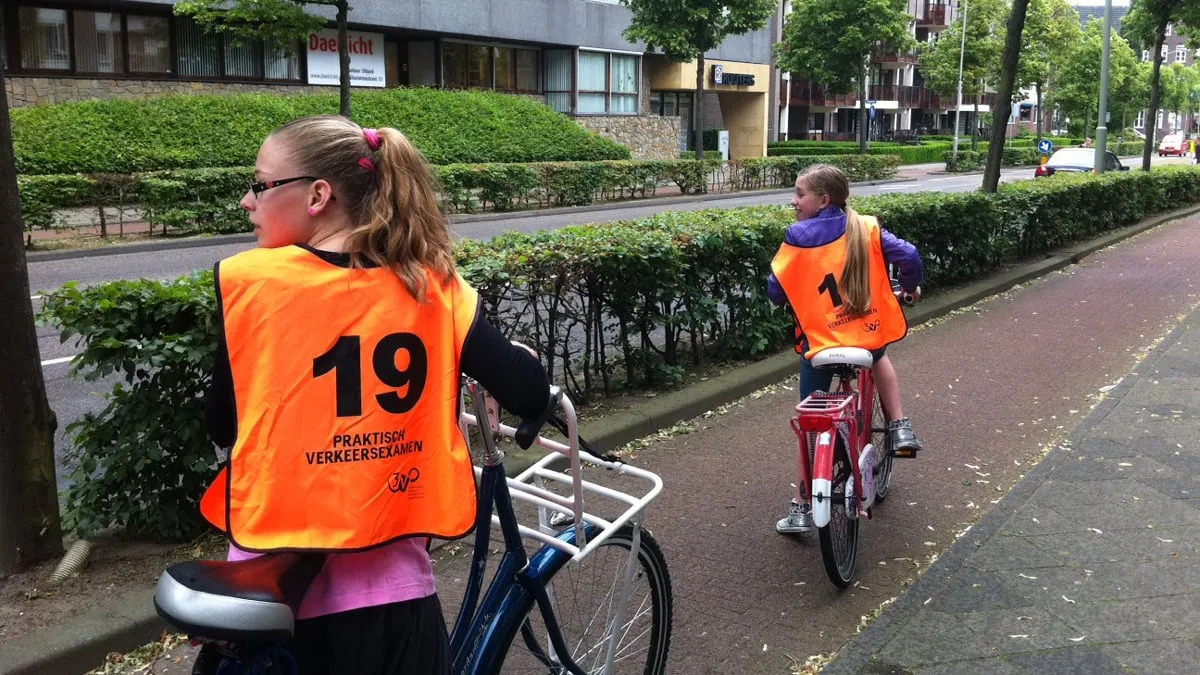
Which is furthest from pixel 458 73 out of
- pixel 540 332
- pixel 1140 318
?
pixel 540 332

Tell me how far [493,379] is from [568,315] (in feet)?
13.2

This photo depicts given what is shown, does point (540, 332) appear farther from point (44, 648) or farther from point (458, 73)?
point (458, 73)

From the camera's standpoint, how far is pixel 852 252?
4383 millimetres

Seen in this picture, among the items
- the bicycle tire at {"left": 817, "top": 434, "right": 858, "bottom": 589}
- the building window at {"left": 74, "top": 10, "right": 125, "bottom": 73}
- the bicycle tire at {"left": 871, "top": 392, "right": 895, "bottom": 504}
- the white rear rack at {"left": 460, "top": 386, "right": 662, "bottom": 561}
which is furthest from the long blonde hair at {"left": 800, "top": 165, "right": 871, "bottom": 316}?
the building window at {"left": 74, "top": 10, "right": 125, "bottom": 73}

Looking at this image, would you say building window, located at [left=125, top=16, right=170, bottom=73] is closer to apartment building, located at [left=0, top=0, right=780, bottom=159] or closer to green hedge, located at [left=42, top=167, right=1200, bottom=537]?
apartment building, located at [left=0, top=0, right=780, bottom=159]

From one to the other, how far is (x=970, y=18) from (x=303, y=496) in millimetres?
58711

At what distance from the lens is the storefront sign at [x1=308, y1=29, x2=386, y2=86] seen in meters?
29.5

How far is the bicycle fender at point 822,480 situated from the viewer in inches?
152

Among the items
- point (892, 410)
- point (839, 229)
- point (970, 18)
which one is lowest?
point (892, 410)

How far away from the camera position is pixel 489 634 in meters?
2.46

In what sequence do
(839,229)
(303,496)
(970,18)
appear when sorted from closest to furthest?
(303,496)
(839,229)
(970,18)

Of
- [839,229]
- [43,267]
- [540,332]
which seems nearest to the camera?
[839,229]

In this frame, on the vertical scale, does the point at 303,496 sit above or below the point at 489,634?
above

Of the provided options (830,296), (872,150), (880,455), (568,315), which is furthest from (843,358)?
(872,150)
